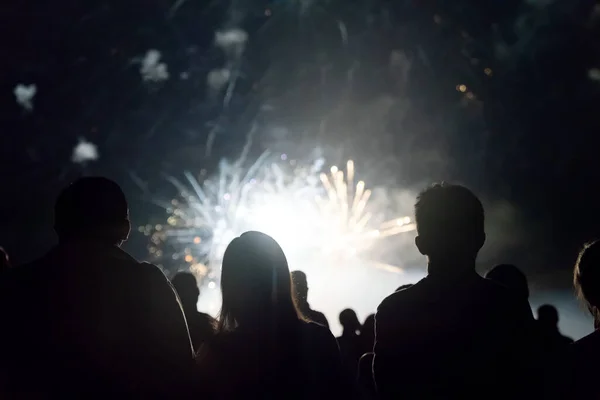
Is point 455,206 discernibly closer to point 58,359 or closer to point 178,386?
point 178,386

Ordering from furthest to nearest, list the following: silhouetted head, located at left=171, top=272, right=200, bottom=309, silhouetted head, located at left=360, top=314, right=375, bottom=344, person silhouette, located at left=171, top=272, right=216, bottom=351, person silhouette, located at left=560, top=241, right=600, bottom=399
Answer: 1. silhouetted head, located at left=360, top=314, right=375, bottom=344
2. silhouetted head, located at left=171, top=272, right=200, bottom=309
3. person silhouette, located at left=171, top=272, right=216, bottom=351
4. person silhouette, located at left=560, top=241, right=600, bottom=399

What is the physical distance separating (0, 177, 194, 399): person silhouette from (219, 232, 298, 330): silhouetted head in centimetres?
41

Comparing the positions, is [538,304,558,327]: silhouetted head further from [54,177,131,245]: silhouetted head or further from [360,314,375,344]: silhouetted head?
[54,177,131,245]: silhouetted head

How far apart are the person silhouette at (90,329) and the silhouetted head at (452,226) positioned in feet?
5.14

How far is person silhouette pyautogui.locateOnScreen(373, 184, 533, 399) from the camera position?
2848mm

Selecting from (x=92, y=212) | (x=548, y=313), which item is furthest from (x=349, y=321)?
(x=92, y=212)

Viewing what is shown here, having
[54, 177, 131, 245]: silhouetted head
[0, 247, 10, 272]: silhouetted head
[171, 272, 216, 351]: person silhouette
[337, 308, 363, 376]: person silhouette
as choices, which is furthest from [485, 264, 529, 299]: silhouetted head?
[0, 247, 10, 272]: silhouetted head

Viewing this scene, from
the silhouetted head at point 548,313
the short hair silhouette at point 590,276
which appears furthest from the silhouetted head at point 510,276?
the silhouetted head at point 548,313

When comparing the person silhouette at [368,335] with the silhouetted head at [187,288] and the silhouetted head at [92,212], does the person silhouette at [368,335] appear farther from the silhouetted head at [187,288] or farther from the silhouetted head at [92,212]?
the silhouetted head at [92,212]

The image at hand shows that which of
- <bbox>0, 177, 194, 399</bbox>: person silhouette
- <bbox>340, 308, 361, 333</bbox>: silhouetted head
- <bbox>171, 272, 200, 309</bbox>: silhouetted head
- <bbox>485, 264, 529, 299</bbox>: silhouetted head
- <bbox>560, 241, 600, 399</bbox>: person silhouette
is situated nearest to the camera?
<bbox>0, 177, 194, 399</bbox>: person silhouette

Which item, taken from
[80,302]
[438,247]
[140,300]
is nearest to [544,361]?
[438,247]

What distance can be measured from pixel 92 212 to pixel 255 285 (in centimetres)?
106

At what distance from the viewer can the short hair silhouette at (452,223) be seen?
9.89 ft

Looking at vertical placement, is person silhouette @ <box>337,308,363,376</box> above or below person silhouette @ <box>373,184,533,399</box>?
above
